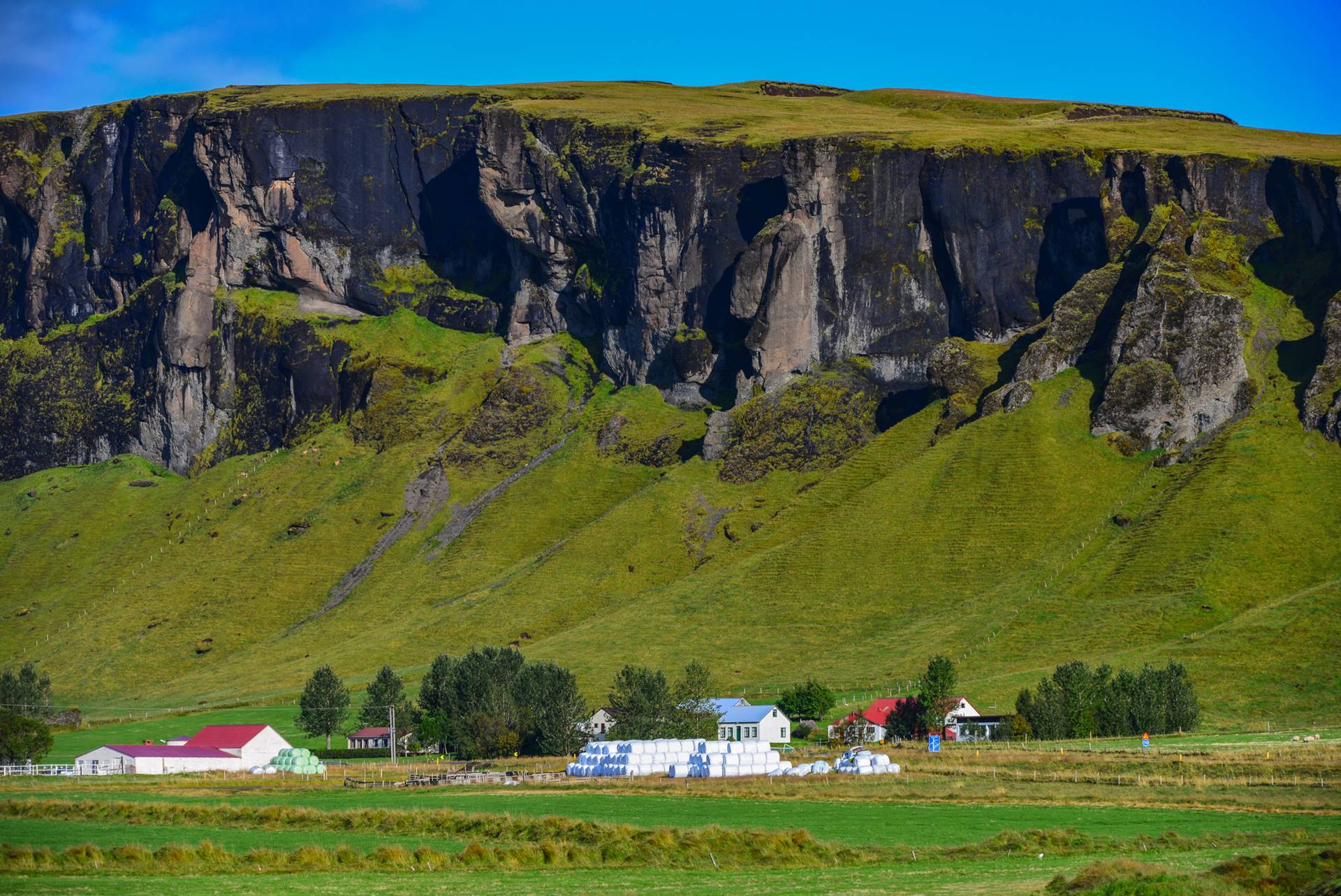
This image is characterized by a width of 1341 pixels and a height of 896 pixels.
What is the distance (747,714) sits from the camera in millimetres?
131625

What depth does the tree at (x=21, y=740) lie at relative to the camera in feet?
388

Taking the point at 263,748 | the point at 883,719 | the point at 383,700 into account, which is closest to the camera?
the point at 263,748

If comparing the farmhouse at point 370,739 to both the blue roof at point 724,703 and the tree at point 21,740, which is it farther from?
the tree at point 21,740

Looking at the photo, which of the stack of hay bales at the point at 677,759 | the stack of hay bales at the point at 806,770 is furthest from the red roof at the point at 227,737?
the stack of hay bales at the point at 806,770

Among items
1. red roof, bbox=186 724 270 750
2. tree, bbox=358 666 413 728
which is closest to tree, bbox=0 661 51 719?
tree, bbox=358 666 413 728

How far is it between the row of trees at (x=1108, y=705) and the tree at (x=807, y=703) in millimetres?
19100

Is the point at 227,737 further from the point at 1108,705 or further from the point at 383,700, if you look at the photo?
the point at 1108,705

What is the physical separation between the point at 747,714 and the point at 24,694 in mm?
69302

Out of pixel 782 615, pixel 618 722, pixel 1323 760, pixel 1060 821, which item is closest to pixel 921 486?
pixel 782 615

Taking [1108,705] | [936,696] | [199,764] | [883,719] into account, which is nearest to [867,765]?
[936,696]

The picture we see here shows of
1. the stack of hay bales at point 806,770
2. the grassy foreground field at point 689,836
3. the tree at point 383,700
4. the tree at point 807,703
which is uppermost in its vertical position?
the tree at point 383,700

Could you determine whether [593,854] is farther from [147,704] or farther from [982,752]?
[147,704]

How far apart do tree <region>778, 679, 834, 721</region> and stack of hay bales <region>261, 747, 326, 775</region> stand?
129 ft

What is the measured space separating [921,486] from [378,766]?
90.2 meters
